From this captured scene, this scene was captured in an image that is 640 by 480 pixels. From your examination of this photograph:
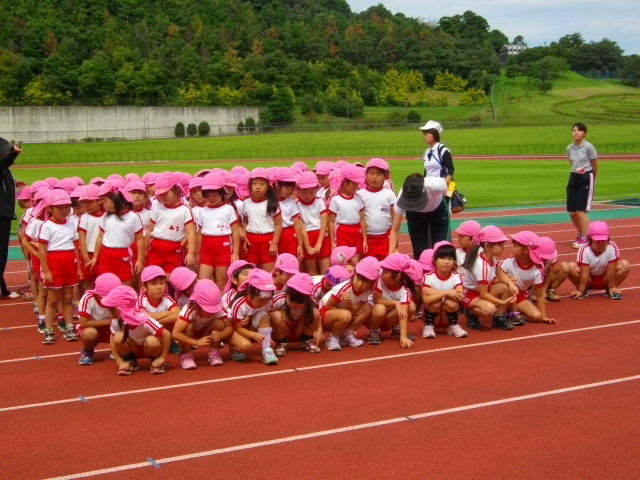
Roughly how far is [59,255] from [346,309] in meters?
3.12

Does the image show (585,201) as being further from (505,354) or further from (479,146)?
(479,146)

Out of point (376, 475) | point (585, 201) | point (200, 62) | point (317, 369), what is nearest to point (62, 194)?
point (317, 369)

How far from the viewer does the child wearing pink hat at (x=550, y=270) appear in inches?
368

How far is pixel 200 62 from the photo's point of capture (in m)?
93.4

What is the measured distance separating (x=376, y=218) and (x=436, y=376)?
3.24 meters

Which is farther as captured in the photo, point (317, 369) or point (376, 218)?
point (376, 218)

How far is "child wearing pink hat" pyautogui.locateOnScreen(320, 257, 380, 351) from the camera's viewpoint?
7.89 metres

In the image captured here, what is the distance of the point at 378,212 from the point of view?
9883 millimetres

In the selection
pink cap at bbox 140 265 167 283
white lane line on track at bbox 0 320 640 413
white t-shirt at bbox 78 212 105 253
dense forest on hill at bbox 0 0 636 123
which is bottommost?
white lane line on track at bbox 0 320 640 413

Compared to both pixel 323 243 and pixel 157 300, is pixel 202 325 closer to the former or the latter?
pixel 157 300

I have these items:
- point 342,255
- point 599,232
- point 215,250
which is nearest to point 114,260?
point 215,250

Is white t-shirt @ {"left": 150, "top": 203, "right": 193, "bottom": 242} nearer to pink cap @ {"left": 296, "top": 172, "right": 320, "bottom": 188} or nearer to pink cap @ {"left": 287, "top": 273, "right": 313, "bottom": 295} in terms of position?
pink cap @ {"left": 296, "top": 172, "right": 320, "bottom": 188}

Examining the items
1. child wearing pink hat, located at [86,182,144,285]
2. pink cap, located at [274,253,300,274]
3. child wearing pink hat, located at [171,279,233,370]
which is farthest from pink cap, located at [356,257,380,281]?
child wearing pink hat, located at [86,182,144,285]

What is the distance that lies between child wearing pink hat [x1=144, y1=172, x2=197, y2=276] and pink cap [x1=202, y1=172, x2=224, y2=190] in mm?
320
